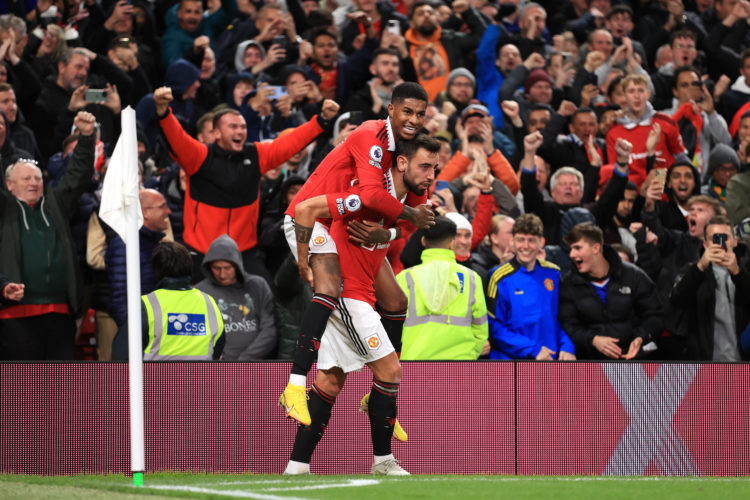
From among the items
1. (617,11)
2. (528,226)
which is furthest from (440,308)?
(617,11)

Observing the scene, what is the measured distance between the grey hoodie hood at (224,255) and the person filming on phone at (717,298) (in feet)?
12.8

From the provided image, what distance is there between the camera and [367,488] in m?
6.50

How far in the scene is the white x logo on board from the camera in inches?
338

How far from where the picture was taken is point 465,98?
46.0 ft

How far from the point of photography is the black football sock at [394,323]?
24.9ft

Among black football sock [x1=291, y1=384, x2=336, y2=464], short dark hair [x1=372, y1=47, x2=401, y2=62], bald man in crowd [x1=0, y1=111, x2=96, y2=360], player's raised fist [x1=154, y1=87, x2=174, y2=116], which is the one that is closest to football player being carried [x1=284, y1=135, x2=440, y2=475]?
black football sock [x1=291, y1=384, x2=336, y2=464]

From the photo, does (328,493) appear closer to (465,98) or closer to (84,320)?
(84,320)

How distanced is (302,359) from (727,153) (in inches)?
297

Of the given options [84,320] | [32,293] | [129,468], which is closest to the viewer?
[129,468]

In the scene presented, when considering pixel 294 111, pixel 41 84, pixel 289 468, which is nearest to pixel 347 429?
pixel 289 468

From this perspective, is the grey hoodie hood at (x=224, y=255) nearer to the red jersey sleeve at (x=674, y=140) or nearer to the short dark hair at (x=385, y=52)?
the short dark hair at (x=385, y=52)

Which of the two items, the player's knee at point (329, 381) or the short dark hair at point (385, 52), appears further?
the short dark hair at point (385, 52)

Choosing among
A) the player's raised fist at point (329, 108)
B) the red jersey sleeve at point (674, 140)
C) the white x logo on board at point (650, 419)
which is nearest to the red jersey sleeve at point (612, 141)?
the red jersey sleeve at point (674, 140)

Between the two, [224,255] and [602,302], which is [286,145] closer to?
[224,255]
